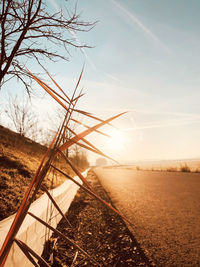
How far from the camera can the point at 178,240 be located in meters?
2.00

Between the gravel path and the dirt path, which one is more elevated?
the gravel path

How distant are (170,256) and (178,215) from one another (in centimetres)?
152

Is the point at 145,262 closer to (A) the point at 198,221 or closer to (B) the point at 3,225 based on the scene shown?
(B) the point at 3,225

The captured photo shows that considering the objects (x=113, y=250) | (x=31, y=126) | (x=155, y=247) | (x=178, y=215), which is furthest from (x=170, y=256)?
(x=31, y=126)

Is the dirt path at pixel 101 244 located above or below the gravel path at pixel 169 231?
below

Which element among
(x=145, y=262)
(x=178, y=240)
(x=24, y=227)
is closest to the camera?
(x=24, y=227)

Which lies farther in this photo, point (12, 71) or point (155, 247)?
point (12, 71)

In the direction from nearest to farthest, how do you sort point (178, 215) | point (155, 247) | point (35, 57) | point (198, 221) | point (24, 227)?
point (24, 227) < point (155, 247) < point (198, 221) < point (178, 215) < point (35, 57)

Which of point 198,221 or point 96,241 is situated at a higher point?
point 198,221

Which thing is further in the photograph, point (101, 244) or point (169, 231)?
point (169, 231)

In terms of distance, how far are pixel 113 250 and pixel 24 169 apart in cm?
219

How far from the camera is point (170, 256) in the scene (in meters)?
1.66

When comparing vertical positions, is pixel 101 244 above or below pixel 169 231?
below

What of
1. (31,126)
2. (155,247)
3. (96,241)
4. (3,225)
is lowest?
(96,241)
